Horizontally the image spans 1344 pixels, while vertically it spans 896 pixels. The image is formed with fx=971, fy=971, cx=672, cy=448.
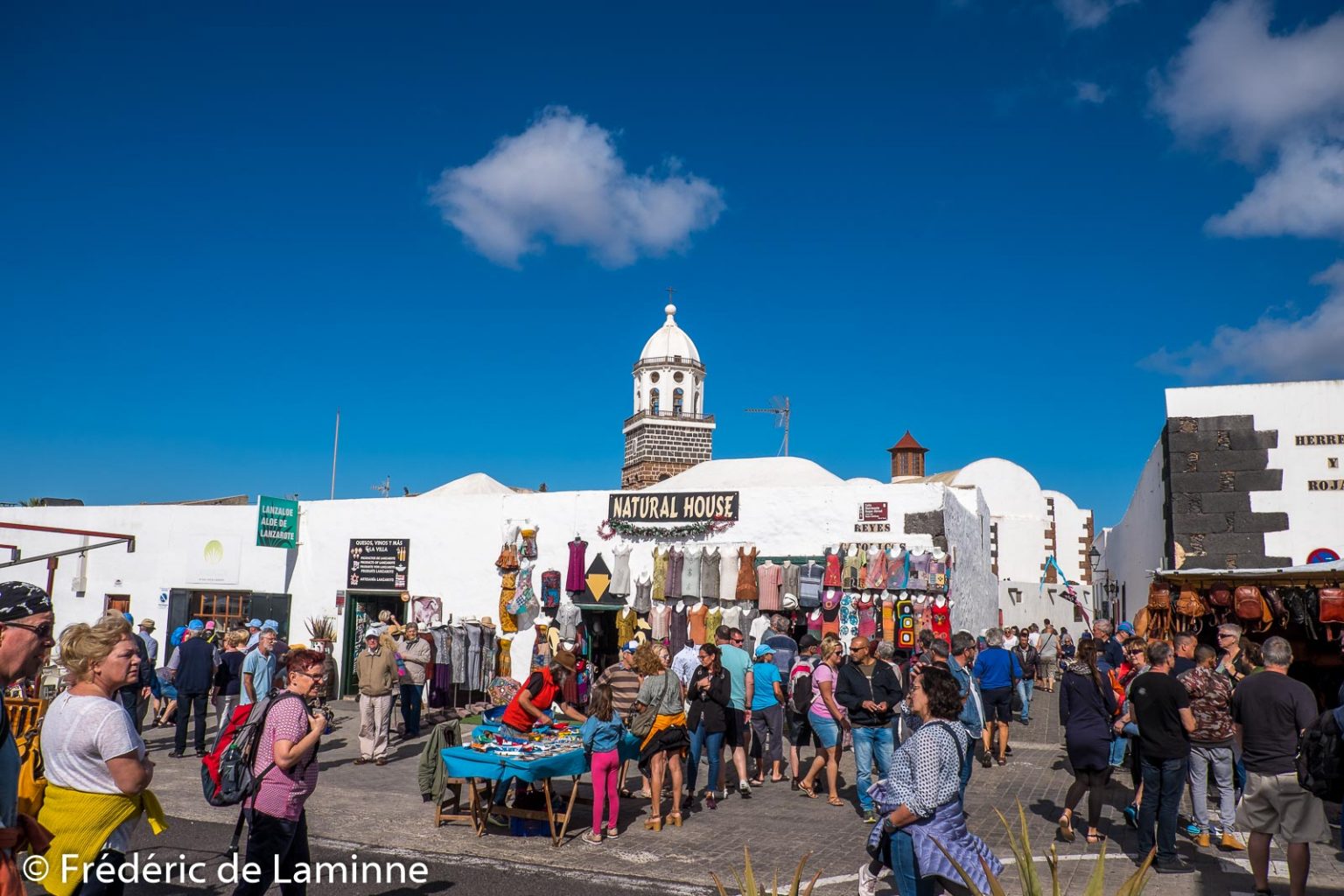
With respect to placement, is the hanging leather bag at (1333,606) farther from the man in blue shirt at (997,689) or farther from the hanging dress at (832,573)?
the hanging dress at (832,573)

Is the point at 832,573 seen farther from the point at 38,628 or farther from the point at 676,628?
the point at 38,628

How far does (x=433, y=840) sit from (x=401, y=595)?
11.9 meters

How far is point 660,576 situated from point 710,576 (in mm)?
943

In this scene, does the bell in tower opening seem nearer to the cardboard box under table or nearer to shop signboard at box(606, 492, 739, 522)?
shop signboard at box(606, 492, 739, 522)

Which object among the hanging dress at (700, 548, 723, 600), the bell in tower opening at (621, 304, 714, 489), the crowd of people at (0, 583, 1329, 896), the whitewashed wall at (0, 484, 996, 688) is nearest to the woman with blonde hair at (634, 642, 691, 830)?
the crowd of people at (0, 583, 1329, 896)

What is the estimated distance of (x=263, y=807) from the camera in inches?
194

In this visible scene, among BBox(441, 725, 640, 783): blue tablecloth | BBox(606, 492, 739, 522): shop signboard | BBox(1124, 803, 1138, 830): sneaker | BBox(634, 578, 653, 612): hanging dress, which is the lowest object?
BBox(1124, 803, 1138, 830): sneaker

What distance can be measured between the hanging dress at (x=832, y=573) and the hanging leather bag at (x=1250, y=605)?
594 cm

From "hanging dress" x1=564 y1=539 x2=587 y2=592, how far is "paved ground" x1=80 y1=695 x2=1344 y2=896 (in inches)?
285

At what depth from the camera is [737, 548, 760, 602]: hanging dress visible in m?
16.7

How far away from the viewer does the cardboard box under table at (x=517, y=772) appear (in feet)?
25.9

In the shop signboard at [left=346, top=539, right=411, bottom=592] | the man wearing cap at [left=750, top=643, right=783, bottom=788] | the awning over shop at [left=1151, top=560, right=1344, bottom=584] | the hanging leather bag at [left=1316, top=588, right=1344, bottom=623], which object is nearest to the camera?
the man wearing cap at [left=750, top=643, right=783, bottom=788]

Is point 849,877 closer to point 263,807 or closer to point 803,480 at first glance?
point 263,807

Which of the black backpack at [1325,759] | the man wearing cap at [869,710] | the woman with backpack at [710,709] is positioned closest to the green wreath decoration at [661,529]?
the woman with backpack at [710,709]
